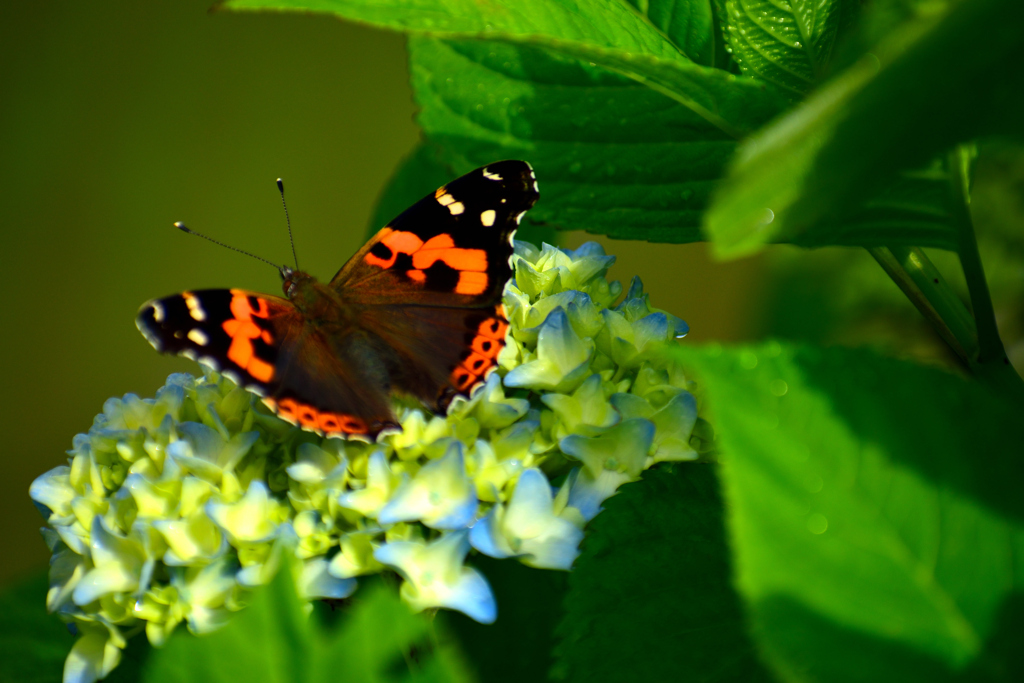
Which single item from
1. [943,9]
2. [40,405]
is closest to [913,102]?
[943,9]

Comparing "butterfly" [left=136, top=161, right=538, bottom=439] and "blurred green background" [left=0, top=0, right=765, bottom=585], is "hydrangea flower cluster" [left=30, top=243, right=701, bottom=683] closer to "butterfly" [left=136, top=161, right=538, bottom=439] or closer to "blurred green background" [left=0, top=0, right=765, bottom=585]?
"butterfly" [left=136, top=161, right=538, bottom=439]

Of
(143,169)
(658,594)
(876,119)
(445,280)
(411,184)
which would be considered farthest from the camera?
(143,169)

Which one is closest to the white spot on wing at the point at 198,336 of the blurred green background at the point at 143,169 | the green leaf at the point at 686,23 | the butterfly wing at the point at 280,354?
the butterfly wing at the point at 280,354

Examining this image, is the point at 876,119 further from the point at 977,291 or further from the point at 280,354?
the point at 280,354

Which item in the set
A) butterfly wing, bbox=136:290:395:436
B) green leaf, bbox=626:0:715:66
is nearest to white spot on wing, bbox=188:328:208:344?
butterfly wing, bbox=136:290:395:436

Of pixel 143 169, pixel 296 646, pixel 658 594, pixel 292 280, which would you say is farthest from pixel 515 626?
pixel 143 169

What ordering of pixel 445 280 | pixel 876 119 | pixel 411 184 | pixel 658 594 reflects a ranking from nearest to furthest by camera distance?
pixel 876 119, pixel 658 594, pixel 445 280, pixel 411 184

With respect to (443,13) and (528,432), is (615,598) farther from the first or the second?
(443,13)
